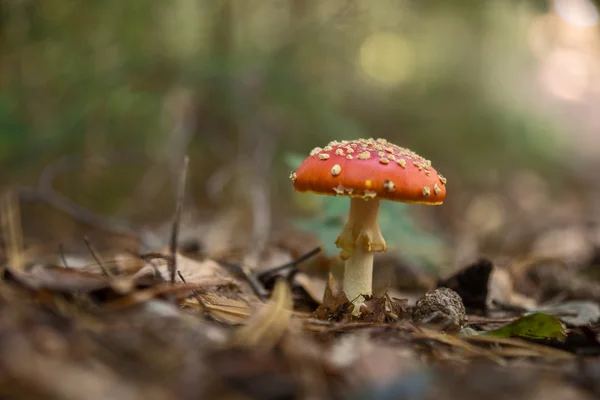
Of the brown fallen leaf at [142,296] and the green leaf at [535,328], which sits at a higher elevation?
the brown fallen leaf at [142,296]

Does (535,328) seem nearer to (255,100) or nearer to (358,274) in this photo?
(358,274)

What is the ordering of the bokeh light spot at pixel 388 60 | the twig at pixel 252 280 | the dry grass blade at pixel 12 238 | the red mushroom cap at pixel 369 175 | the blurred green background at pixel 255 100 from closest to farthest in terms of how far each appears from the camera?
the red mushroom cap at pixel 369 175
the twig at pixel 252 280
the dry grass blade at pixel 12 238
the blurred green background at pixel 255 100
the bokeh light spot at pixel 388 60

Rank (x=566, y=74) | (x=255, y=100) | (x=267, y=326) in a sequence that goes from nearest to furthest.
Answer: (x=267, y=326) → (x=255, y=100) → (x=566, y=74)

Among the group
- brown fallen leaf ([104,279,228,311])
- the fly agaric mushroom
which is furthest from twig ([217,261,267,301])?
brown fallen leaf ([104,279,228,311])

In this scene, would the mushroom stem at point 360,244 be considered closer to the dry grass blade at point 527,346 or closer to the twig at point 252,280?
the twig at point 252,280

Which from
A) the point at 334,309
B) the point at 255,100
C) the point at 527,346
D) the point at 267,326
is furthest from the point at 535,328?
the point at 255,100

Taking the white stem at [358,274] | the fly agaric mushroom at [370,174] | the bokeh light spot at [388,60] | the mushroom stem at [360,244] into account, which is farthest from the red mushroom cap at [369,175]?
the bokeh light spot at [388,60]
